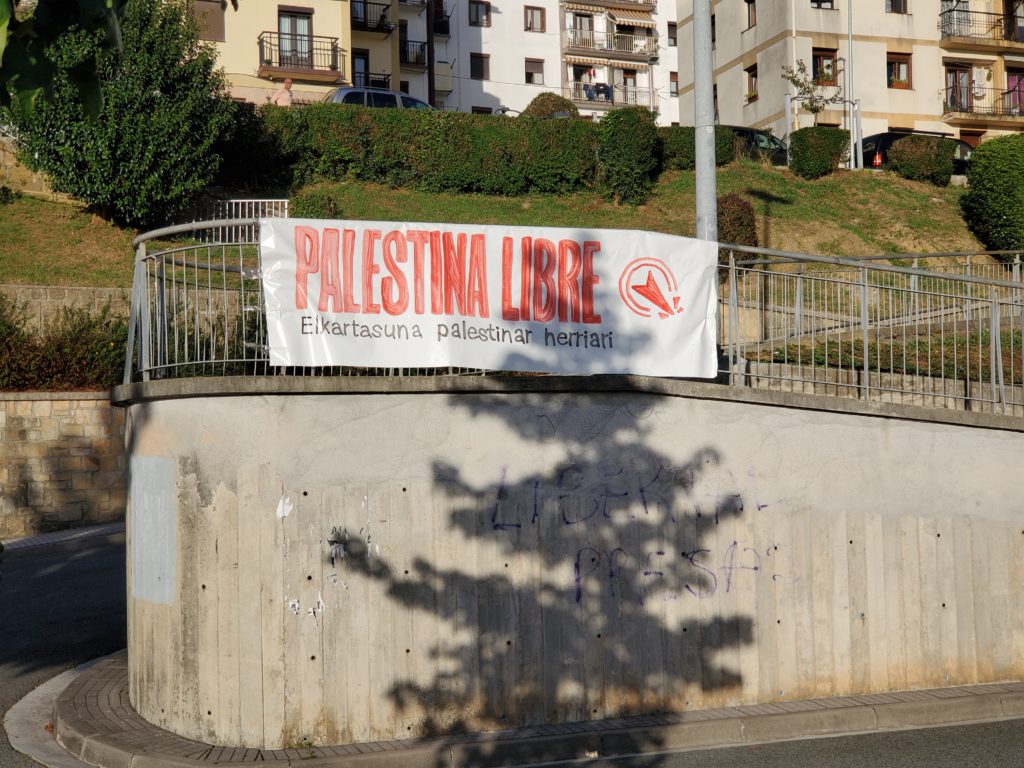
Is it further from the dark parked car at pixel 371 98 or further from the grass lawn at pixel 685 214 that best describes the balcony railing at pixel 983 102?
the dark parked car at pixel 371 98

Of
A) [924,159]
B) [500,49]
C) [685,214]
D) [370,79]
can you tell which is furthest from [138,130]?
[500,49]

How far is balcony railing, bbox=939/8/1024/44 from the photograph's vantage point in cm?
4512

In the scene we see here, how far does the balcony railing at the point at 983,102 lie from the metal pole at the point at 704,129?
3958 cm

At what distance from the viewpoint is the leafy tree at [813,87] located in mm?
37656

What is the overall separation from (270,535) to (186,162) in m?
19.0

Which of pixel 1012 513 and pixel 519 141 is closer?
pixel 1012 513

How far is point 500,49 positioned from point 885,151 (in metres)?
27.3

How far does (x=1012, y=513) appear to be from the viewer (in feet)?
29.4

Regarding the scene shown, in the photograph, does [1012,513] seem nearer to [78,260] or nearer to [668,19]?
[78,260]

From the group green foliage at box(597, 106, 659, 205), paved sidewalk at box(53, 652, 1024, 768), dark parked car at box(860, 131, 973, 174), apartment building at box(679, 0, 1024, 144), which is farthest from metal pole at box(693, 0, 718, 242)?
apartment building at box(679, 0, 1024, 144)

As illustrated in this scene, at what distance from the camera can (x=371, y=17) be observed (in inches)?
1847

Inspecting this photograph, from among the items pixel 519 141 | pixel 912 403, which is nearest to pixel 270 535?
pixel 912 403

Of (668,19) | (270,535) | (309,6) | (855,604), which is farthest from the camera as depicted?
(668,19)

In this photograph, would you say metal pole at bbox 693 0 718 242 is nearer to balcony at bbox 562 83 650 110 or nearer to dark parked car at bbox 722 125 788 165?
dark parked car at bbox 722 125 788 165
